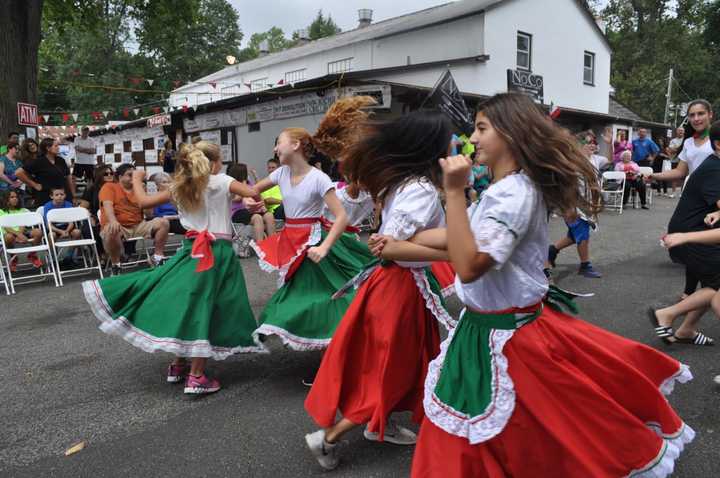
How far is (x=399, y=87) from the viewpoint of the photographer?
13656 mm

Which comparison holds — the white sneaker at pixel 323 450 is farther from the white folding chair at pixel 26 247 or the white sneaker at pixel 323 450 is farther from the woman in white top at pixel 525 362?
the white folding chair at pixel 26 247

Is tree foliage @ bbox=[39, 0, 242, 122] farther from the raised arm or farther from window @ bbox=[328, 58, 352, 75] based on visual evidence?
the raised arm

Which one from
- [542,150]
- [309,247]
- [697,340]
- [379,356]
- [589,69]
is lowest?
[697,340]

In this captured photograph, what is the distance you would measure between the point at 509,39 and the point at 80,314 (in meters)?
17.6

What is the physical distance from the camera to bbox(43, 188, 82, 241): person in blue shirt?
8.40 meters

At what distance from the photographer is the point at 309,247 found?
12.9 ft

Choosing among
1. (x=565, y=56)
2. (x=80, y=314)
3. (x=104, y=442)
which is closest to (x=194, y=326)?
(x=104, y=442)

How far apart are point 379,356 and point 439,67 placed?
15438mm

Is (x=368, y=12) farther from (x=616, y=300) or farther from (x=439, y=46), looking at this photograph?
(x=616, y=300)

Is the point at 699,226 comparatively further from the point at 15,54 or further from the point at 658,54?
the point at 658,54

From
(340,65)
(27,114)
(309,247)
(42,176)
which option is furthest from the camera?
(340,65)

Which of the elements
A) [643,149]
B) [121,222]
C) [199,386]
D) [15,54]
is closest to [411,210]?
[199,386]

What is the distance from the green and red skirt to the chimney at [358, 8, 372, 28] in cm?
3106

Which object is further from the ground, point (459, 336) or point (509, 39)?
point (509, 39)
